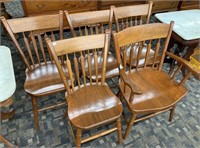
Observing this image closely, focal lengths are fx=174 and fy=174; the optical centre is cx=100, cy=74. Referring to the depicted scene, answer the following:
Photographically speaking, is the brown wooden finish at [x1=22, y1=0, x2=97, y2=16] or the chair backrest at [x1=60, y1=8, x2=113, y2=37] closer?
the chair backrest at [x1=60, y1=8, x2=113, y2=37]

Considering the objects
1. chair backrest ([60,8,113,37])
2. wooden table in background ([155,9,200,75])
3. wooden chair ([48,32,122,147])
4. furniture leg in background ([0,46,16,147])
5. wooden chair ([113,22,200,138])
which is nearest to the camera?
furniture leg in background ([0,46,16,147])

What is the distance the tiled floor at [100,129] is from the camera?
5.12ft

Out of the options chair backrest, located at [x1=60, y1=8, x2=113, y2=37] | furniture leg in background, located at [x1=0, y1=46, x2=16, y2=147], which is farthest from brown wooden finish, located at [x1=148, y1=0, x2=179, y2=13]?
furniture leg in background, located at [x1=0, y1=46, x2=16, y2=147]

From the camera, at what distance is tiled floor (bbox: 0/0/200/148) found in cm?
156

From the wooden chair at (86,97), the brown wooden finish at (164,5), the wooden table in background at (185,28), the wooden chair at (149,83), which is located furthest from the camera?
the brown wooden finish at (164,5)

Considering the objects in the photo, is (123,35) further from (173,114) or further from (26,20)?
(173,114)

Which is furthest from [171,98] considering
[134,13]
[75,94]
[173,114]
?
[134,13]

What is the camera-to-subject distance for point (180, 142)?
1.60 m

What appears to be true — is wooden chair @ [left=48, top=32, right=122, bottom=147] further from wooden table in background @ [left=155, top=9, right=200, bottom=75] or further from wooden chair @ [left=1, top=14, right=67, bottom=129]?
wooden table in background @ [left=155, top=9, right=200, bottom=75]

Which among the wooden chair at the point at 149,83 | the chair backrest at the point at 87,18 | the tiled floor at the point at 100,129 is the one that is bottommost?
the tiled floor at the point at 100,129

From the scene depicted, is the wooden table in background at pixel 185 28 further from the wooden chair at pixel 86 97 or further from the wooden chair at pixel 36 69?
the wooden chair at pixel 36 69

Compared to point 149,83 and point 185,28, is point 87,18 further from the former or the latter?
point 185,28

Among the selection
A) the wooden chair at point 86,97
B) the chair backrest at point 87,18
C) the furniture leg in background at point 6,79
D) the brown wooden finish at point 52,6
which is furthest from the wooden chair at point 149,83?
the brown wooden finish at point 52,6

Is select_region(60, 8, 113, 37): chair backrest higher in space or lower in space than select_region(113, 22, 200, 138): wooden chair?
higher
